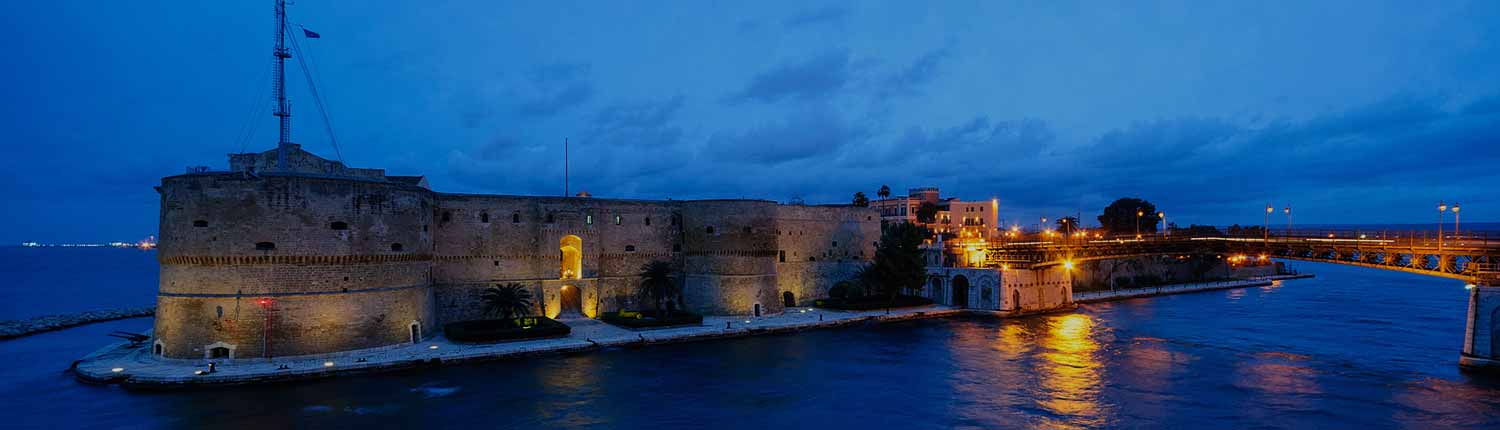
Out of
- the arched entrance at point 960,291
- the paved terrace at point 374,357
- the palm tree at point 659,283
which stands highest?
the palm tree at point 659,283

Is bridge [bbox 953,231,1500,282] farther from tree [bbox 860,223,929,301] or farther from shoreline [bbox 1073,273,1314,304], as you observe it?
tree [bbox 860,223,929,301]

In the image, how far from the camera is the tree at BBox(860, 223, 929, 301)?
5806 centimetres

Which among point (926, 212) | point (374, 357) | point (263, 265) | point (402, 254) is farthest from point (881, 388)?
point (926, 212)

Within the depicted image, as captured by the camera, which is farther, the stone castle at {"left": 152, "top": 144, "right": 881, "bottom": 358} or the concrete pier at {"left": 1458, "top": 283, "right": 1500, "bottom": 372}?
the stone castle at {"left": 152, "top": 144, "right": 881, "bottom": 358}

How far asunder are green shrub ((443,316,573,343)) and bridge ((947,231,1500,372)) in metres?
36.9

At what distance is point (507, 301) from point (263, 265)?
40.8 feet

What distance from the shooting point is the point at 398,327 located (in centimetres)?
3731

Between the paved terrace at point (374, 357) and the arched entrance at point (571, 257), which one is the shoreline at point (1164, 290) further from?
the arched entrance at point (571, 257)

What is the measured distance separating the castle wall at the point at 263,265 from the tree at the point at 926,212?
7552 centimetres

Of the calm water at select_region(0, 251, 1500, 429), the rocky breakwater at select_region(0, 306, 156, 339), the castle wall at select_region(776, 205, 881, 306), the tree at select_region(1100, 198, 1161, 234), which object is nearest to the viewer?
the calm water at select_region(0, 251, 1500, 429)

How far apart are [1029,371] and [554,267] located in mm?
29826

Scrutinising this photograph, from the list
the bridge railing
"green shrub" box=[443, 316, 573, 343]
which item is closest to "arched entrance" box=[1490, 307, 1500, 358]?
the bridge railing

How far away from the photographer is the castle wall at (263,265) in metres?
33.1

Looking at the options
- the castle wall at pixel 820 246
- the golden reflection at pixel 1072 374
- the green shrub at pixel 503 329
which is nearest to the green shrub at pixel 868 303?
the castle wall at pixel 820 246
